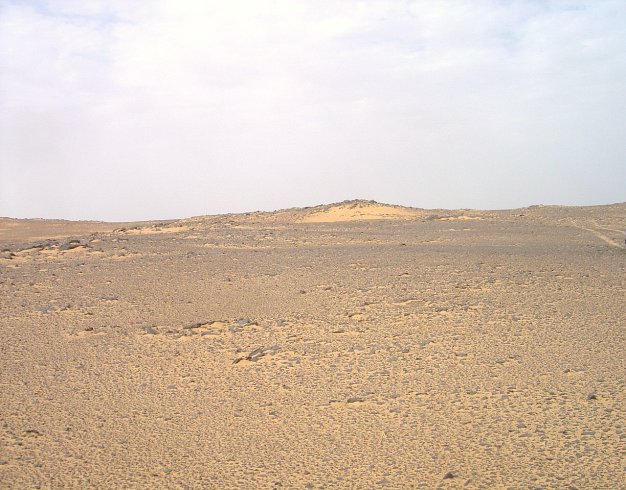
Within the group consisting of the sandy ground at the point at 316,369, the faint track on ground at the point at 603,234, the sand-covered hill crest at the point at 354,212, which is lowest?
the sandy ground at the point at 316,369

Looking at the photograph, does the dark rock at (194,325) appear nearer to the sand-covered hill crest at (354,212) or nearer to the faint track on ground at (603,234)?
the faint track on ground at (603,234)

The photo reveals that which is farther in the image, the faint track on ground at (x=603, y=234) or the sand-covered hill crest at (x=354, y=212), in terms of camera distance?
the sand-covered hill crest at (x=354, y=212)

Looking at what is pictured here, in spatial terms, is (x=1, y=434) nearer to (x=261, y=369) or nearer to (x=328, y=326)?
(x=261, y=369)

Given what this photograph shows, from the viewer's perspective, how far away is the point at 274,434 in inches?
239

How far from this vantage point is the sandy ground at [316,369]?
5.49 meters

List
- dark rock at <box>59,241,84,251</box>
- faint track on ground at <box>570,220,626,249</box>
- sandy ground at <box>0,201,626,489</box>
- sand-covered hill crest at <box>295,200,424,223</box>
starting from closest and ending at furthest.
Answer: sandy ground at <box>0,201,626,489</box>, dark rock at <box>59,241,84,251</box>, faint track on ground at <box>570,220,626,249</box>, sand-covered hill crest at <box>295,200,424,223</box>

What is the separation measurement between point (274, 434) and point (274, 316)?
3642 millimetres

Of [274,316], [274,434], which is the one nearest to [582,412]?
[274,434]

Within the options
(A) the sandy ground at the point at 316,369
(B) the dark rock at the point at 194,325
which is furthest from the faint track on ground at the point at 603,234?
(B) the dark rock at the point at 194,325

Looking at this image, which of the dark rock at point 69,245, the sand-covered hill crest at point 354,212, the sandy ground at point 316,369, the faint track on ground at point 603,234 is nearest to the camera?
the sandy ground at point 316,369

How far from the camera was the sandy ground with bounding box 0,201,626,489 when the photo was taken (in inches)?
216

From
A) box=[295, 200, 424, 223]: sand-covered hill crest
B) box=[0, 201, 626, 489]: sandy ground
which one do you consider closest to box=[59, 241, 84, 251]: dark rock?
box=[0, 201, 626, 489]: sandy ground

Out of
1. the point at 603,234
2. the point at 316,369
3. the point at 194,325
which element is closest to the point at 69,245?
the point at 194,325

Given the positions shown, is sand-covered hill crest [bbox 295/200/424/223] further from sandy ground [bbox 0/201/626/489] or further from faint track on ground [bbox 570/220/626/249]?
sandy ground [bbox 0/201/626/489]
